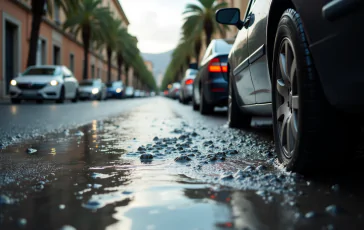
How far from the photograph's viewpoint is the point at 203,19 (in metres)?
31.5

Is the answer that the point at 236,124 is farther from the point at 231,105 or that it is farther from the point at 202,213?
the point at 202,213

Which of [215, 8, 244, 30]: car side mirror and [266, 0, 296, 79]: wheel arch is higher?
[215, 8, 244, 30]: car side mirror

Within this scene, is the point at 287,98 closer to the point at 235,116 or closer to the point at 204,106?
the point at 235,116

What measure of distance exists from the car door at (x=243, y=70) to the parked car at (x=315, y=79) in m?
0.97

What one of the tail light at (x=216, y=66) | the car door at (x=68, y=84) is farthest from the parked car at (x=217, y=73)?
the car door at (x=68, y=84)

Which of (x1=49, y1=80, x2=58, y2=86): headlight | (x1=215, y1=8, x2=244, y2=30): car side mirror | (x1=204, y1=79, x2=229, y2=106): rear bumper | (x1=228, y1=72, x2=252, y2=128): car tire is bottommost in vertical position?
(x1=228, y1=72, x2=252, y2=128): car tire

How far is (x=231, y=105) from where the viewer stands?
19.3 ft

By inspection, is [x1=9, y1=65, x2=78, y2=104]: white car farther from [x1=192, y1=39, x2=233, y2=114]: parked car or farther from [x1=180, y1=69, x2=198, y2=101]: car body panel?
[x1=192, y1=39, x2=233, y2=114]: parked car

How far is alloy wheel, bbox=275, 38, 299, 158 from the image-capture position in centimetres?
244

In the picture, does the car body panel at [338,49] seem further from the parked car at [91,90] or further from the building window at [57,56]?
the building window at [57,56]

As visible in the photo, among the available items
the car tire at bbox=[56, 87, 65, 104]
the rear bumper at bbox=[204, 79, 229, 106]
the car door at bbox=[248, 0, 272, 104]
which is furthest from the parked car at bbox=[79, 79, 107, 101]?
the car door at bbox=[248, 0, 272, 104]

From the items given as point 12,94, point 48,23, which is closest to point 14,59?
point 48,23

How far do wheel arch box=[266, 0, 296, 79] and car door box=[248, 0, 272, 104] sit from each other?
53 mm

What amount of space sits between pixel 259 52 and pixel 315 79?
1203mm
